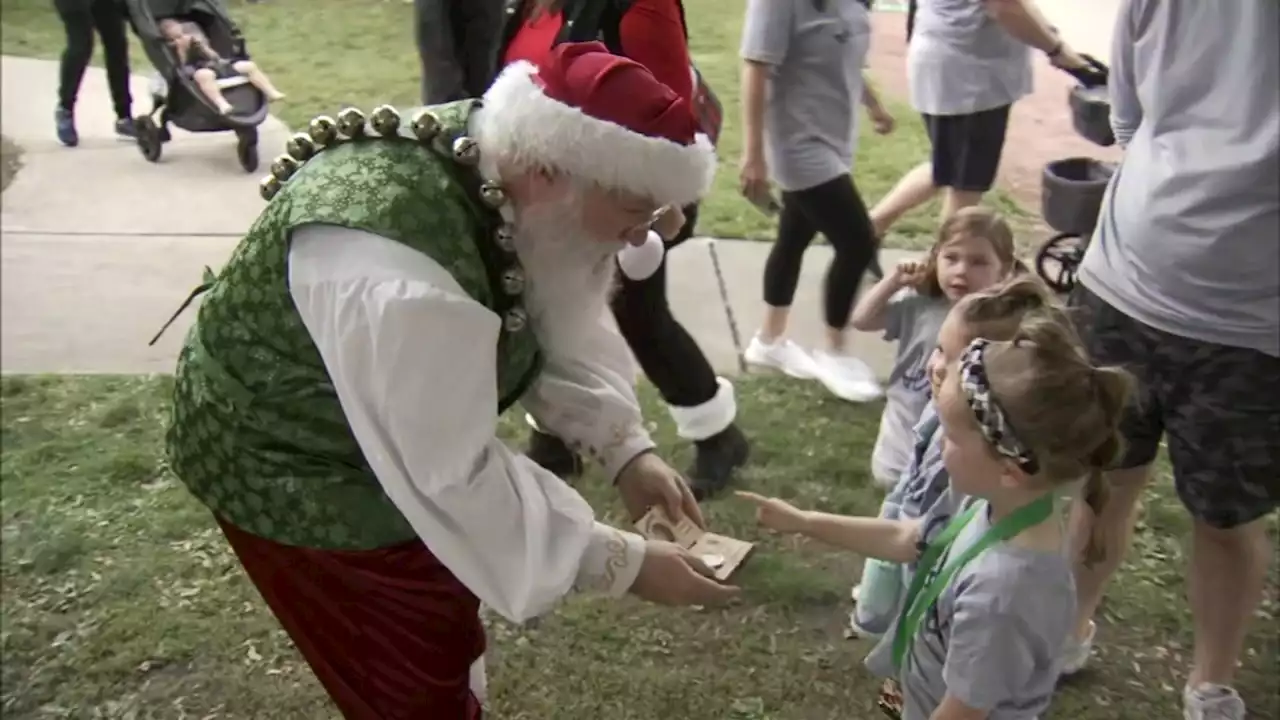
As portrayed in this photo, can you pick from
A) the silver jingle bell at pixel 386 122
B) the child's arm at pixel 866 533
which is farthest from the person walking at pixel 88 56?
the child's arm at pixel 866 533

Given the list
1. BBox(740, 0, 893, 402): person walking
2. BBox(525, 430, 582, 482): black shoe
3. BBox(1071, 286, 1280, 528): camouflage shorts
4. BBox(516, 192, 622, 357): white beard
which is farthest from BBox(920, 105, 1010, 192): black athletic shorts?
BBox(516, 192, 622, 357): white beard

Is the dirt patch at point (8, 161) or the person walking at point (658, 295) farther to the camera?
the dirt patch at point (8, 161)

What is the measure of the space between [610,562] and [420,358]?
0.36m

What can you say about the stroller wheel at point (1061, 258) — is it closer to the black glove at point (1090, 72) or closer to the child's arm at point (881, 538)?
the black glove at point (1090, 72)

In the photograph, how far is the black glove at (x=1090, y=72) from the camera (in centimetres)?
346

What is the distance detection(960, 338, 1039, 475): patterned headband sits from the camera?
1398 millimetres

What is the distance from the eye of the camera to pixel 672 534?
194 centimetres

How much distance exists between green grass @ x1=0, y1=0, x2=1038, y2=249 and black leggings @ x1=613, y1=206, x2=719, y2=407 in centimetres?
129

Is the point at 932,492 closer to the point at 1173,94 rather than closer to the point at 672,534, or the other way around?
the point at 672,534

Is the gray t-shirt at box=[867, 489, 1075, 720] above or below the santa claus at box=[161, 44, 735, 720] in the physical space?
below

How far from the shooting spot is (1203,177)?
1726 millimetres

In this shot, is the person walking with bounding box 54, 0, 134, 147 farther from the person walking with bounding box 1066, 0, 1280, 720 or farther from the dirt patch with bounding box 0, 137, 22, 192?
the person walking with bounding box 1066, 0, 1280, 720

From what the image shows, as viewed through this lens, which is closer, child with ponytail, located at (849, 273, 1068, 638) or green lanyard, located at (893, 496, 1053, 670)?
green lanyard, located at (893, 496, 1053, 670)

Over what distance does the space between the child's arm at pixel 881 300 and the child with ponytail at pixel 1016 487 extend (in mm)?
860
